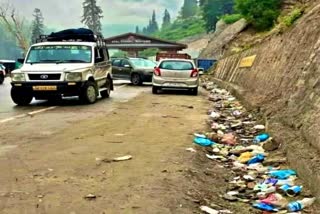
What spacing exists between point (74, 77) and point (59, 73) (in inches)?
18.0

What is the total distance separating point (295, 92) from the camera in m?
9.28

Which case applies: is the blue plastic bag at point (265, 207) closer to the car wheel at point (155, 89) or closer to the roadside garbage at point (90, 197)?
the roadside garbage at point (90, 197)

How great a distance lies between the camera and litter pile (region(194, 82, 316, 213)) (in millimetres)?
5702

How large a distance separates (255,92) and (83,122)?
18.5ft

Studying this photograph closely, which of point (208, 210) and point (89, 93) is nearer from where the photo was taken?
point (208, 210)

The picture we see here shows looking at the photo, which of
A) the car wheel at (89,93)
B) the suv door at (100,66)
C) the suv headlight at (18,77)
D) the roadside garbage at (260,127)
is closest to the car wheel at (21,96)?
the suv headlight at (18,77)

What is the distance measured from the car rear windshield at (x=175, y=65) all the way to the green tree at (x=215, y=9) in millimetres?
73592

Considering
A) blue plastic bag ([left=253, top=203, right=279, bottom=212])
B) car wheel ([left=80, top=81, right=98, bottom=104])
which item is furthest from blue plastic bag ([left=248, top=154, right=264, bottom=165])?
car wheel ([left=80, top=81, right=98, bottom=104])

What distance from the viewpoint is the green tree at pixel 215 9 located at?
9519 centimetres


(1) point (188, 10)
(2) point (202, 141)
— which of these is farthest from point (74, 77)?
(1) point (188, 10)

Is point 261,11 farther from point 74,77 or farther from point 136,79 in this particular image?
point 74,77

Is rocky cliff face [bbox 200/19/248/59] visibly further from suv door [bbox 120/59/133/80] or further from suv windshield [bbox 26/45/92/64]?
suv windshield [bbox 26/45/92/64]

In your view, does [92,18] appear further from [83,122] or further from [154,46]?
[83,122]

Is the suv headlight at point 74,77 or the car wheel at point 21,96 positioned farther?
the car wheel at point 21,96
